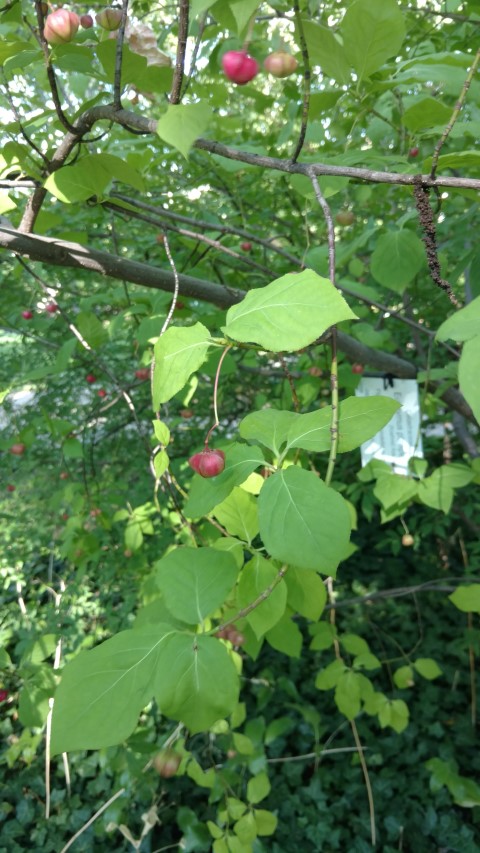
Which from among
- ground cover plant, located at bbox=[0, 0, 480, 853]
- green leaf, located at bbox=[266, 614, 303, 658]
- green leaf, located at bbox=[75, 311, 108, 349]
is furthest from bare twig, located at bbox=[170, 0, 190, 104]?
green leaf, located at bbox=[75, 311, 108, 349]

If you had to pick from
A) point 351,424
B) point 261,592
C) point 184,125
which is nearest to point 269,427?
point 351,424

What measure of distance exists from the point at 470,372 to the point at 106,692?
1.59 feet

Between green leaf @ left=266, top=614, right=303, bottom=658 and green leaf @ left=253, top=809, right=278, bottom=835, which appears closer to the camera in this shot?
green leaf @ left=266, top=614, right=303, bottom=658

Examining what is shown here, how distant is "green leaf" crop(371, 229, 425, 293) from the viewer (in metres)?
1.27

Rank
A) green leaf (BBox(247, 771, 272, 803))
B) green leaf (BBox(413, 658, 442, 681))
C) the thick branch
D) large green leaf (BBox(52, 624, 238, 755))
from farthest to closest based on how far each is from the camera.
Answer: green leaf (BBox(413, 658, 442, 681))
green leaf (BBox(247, 771, 272, 803))
the thick branch
large green leaf (BBox(52, 624, 238, 755))

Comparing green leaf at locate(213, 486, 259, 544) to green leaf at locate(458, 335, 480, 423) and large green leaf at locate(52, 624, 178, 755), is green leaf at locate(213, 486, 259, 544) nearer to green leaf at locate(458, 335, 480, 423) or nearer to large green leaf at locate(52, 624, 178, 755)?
large green leaf at locate(52, 624, 178, 755)

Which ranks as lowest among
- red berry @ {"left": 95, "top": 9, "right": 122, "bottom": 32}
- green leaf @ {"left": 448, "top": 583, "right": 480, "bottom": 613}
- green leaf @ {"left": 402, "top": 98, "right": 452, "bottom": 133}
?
green leaf @ {"left": 448, "top": 583, "right": 480, "bottom": 613}

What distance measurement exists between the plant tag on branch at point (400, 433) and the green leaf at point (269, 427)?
2.85 feet

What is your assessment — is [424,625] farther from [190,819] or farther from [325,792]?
[190,819]

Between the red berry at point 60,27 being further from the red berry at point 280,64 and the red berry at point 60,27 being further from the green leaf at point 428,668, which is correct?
the green leaf at point 428,668

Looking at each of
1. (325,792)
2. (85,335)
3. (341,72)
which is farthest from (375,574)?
(341,72)

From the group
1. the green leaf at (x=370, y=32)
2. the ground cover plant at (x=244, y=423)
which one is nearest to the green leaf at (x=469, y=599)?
the ground cover plant at (x=244, y=423)

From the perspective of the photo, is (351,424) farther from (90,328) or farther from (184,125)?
(90,328)

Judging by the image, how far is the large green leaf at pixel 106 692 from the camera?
572mm
